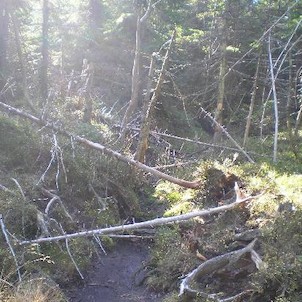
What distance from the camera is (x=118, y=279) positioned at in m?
7.97

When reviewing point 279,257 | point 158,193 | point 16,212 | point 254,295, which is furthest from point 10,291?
point 158,193

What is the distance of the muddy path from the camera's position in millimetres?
7238

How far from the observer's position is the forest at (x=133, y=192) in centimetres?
704

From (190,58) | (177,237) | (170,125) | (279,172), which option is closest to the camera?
(177,237)

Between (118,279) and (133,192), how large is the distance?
411cm

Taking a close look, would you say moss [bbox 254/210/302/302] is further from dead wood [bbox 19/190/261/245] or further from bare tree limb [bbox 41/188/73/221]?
bare tree limb [bbox 41/188/73/221]

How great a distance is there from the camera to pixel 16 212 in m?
7.85

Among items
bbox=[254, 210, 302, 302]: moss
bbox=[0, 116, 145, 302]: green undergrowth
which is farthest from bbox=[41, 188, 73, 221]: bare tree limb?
bbox=[254, 210, 302, 302]: moss

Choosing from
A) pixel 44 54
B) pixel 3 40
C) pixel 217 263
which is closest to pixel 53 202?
pixel 217 263

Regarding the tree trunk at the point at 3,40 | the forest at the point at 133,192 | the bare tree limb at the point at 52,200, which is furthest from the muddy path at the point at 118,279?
the tree trunk at the point at 3,40

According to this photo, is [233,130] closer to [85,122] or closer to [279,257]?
[85,122]

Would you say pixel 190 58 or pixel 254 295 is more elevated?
pixel 190 58

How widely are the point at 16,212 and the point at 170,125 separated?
12.8 meters

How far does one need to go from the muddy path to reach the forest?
0.03 m
